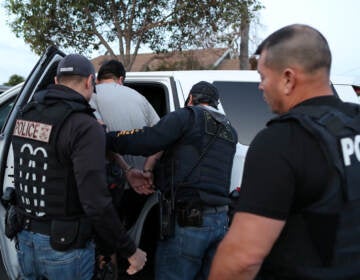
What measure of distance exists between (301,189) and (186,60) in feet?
60.1

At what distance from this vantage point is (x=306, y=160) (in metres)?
1.22

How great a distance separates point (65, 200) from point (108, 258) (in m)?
0.66

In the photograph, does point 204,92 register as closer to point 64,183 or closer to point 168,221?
point 168,221

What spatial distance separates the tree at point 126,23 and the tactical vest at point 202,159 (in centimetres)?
1005

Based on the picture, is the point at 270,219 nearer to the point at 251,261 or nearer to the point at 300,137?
the point at 251,261

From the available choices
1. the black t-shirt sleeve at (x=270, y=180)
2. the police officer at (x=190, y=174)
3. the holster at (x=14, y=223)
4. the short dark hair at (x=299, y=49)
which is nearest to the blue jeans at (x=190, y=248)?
the police officer at (x=190, y=174)

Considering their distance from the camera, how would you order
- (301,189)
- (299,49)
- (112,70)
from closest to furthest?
(301,189)
(299,49)
(112,70)

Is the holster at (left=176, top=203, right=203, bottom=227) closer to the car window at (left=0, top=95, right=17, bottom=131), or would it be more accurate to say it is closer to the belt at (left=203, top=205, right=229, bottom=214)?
the belt at (left=203, top=205, right=229, bottom=214)

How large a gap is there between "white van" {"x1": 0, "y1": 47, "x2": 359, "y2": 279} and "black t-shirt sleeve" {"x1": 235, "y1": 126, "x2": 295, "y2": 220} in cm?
136

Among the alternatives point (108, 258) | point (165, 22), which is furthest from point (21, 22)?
point (108, 258)

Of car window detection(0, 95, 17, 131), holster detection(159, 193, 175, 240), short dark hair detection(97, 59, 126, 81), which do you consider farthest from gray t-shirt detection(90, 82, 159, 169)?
car window detection(0, 95, 17, 131)

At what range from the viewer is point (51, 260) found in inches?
77.6

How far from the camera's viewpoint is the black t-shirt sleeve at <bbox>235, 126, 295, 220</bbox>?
121 cm

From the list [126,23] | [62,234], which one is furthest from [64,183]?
[126,23]
